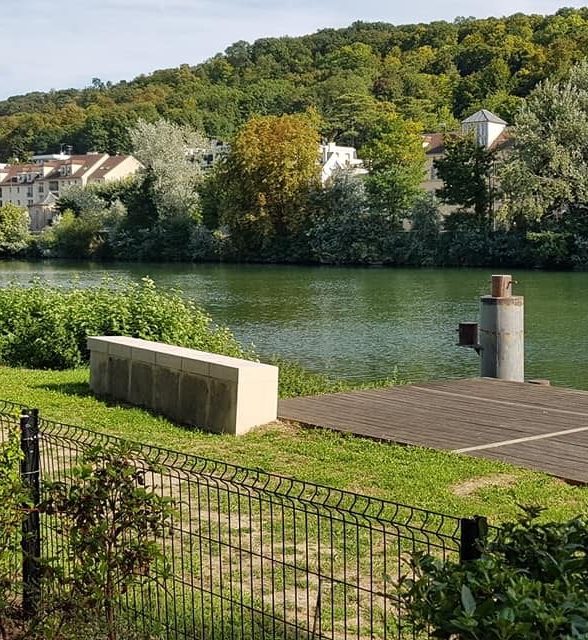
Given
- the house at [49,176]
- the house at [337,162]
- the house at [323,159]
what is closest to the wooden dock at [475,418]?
the house at [337,162]

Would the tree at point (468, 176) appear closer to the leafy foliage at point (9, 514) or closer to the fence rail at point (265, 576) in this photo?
the fence rail at point (265, 576)

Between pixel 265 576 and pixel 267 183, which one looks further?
pixel 267 183

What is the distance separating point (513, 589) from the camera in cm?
261

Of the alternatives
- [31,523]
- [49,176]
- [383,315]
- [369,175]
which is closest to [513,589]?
[31,523]

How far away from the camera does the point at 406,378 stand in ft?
62.7

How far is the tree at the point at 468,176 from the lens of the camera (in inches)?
2410

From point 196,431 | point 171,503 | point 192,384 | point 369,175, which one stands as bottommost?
point 196,431

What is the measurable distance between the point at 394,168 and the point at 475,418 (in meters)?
58.6

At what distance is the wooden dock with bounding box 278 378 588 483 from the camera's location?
8961 mm

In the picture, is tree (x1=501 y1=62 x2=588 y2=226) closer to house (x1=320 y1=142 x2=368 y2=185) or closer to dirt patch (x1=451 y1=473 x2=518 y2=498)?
house (x1=320 y1=142 x2=368 y2=185)

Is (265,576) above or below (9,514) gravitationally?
below

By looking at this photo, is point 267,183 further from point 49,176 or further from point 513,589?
point 49,176

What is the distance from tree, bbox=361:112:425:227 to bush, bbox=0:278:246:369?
161 ft

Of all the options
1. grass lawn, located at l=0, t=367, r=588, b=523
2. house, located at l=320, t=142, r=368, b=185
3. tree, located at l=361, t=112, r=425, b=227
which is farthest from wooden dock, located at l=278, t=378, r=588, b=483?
house, located at l=320, t=142, r=368, b=185
